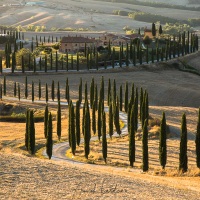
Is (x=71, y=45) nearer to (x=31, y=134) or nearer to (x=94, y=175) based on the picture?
(x=31, y=134)

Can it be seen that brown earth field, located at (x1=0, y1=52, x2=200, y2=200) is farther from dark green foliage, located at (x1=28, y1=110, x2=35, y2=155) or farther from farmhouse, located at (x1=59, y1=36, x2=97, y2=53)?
farmhouse, located at (x1=59, y1=36, x2=97, y2=53)

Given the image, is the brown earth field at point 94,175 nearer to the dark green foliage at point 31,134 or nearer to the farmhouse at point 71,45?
the dark green foliage at point 31,134

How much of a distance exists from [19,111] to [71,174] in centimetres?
4304

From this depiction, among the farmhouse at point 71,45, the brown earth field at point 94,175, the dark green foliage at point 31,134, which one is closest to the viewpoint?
the brown earth field at point 94,175

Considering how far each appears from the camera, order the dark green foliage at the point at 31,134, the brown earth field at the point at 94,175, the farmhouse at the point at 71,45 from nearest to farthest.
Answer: the brown earth field at the point at 94,175
the dark green foliage at the point at 31,134
the farmhouse at the point at 71,45

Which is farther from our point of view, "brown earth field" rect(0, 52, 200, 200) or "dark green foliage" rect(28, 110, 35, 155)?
"dark green foliage" rect(28, 110, 35, 155)

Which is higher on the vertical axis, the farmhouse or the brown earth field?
the farmhouse

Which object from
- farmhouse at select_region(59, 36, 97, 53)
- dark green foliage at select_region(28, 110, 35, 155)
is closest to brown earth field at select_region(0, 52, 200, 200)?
dark green foliage at select_region(28, 110, 35, 155)

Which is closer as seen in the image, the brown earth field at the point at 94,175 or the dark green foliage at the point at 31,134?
the brown earth field at the point at 94,175

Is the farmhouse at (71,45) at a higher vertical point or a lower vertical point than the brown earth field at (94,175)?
higher

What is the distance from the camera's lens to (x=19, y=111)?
73312 millimetres

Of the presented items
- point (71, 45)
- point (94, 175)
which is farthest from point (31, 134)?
point (71, 45)

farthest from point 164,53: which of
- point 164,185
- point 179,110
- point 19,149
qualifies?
point 164,185

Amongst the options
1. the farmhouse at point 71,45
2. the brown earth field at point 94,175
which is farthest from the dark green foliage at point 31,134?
the farmhouse at point 71,45
